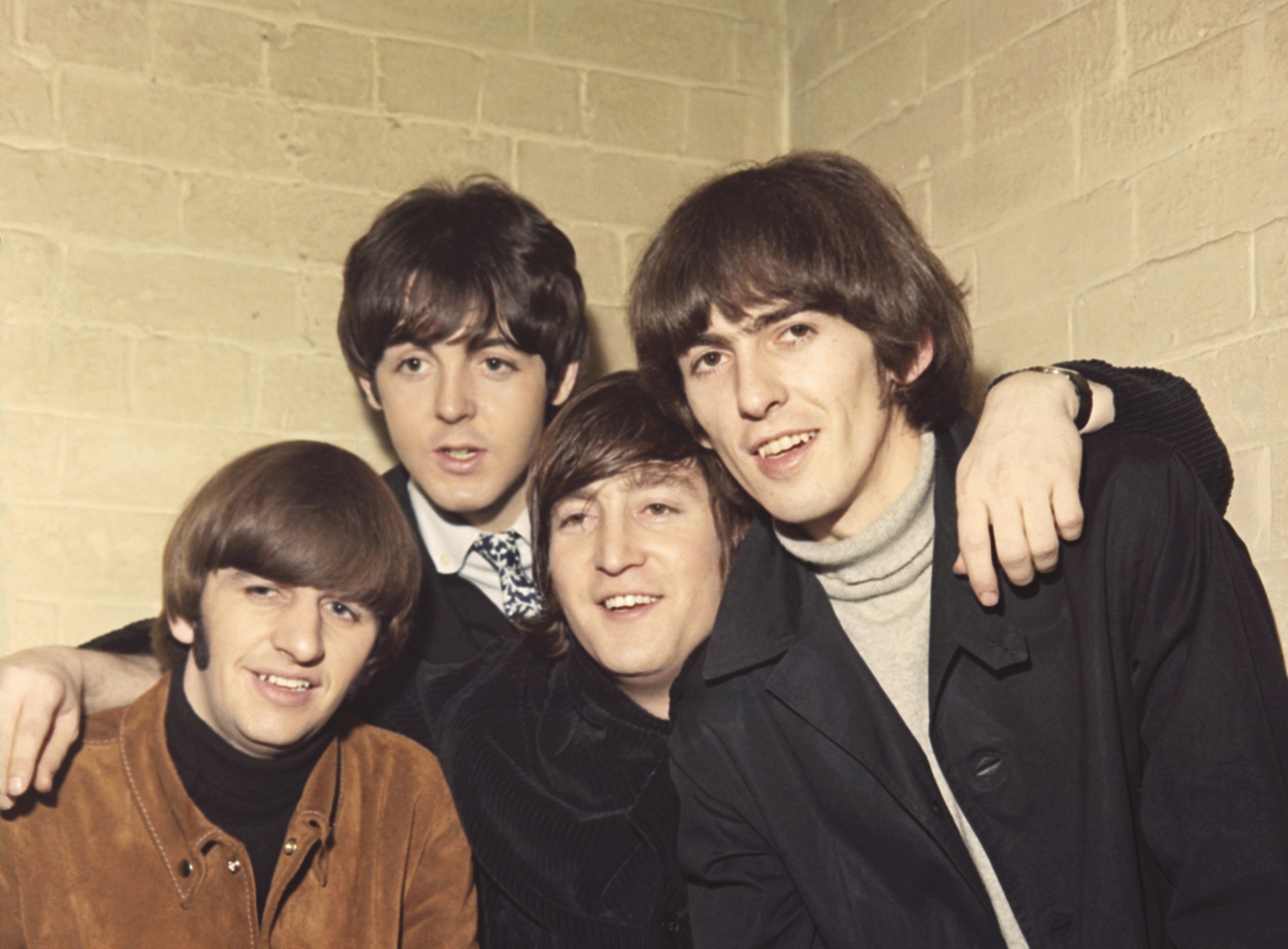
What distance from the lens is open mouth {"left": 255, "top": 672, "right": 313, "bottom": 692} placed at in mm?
1992

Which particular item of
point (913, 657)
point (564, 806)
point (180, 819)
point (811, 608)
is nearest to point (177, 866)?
point (180, 819)

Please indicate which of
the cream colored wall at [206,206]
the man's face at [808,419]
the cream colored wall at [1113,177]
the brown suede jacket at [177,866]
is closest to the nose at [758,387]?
the man's face at [808,419]

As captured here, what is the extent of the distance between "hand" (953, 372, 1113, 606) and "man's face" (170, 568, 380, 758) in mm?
994

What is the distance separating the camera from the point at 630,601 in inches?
82.2

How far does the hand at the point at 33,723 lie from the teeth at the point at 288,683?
0.29 m

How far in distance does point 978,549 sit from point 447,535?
1221mm

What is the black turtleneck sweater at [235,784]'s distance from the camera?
78.6 inches

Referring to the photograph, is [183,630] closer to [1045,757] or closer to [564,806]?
[564,806]

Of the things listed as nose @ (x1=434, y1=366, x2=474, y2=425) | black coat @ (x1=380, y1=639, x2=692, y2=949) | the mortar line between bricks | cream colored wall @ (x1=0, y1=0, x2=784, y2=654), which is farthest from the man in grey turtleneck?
the mortar line between bricks

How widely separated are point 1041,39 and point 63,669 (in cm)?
207

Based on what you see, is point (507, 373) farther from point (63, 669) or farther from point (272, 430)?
point (63, 669)

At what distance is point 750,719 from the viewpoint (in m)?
1.85

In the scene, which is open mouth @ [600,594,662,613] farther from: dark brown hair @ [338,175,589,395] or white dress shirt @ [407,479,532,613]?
dark brown hair @ [338,175,589,395]

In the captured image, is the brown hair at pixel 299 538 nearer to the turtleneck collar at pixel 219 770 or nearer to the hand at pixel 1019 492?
the turtleneck collar at pixel 219 770
